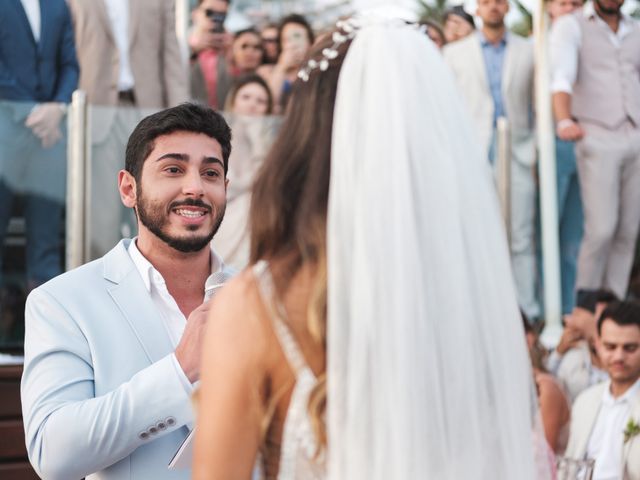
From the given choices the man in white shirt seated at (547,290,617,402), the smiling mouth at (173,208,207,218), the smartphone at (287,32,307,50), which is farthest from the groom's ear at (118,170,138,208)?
the smartphone at (287,32,307,50)

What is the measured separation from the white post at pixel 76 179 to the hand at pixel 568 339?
2.81 meters

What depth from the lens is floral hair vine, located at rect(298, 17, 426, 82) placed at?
2.12 meters

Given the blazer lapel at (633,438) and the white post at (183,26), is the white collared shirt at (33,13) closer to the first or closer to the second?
the white post at (183,26)

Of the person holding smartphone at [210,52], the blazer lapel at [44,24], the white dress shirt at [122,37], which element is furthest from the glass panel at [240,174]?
the blazer lapel at [44,24]

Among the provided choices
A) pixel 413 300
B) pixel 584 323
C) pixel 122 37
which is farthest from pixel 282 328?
pixel 584 323

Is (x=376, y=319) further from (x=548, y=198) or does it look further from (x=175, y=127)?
(x=548, y=198)

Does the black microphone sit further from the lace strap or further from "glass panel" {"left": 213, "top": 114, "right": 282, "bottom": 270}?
"glass panel" {"left": 213, "top": 114, "right": 282, "bottom": 270}

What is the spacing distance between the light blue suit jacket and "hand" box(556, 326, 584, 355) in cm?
446

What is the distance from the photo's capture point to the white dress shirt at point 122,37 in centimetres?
696

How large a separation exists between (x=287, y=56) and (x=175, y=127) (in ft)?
15.2

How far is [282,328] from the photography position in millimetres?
1960

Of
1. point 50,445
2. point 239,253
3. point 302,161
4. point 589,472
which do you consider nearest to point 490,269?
point 302,161

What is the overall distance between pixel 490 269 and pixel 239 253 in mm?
4518

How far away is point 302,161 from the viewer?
207cm
